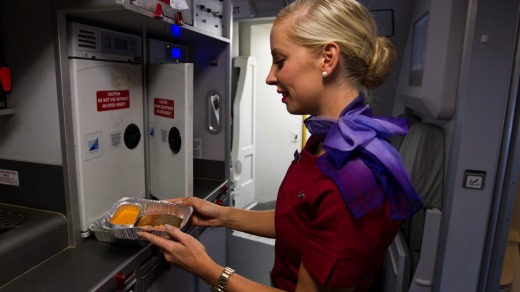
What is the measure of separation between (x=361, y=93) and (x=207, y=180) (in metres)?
1.46

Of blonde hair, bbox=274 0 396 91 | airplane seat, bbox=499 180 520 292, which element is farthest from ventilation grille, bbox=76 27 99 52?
airplane seat, bbox=499 180 520 292

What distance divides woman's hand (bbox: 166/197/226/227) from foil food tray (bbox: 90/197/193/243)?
0.12ft

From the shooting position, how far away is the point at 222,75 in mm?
2119

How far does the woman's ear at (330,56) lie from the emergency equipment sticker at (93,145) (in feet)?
2.97

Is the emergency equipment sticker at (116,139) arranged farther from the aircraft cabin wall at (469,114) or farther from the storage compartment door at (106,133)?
the aircraft cabin wall at (469,114)

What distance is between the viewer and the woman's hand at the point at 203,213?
1455 mm

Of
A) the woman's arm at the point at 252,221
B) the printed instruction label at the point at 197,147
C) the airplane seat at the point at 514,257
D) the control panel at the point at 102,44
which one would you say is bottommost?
the airplane seat at the point at 514,257

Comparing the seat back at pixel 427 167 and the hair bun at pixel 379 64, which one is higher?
the hair bun at pixel 379 64

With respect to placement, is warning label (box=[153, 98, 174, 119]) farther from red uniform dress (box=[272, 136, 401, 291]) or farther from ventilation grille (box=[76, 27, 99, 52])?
red uniform dress (box=[272, 136, 401, 291])

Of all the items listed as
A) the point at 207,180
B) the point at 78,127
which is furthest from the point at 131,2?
the point at 207,180

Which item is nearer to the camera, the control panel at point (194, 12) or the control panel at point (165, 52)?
the control panel at point (194, 12)

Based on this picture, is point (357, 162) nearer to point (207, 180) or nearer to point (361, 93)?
point (361, 93)

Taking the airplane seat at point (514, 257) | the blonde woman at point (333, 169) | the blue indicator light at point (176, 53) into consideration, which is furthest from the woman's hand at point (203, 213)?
the airplane seat at point (514, 257)

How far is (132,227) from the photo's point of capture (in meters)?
1.15
